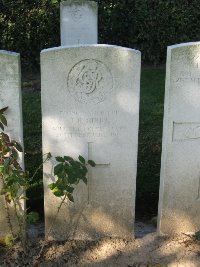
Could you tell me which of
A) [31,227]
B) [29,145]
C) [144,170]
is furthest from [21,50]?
[31,227]

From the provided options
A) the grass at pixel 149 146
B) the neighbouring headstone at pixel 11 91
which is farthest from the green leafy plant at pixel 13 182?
the grass at pixel 149 146

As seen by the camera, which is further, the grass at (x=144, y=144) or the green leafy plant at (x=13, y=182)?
the grass at (x=144, y=144)

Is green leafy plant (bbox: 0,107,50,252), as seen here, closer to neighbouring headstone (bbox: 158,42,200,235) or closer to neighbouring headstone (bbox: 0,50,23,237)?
neighbouring headstone (bbox: 0,50,23,237)

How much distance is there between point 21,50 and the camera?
27.9 feet

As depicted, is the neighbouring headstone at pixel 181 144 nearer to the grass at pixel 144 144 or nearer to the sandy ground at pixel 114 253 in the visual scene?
the sandy ground at pixel 114 253

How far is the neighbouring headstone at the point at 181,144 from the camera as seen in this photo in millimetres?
3152

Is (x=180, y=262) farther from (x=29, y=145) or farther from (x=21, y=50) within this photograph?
(x=21, y=50)

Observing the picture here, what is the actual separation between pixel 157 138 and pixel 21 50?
4.15 m

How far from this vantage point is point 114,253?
349cm

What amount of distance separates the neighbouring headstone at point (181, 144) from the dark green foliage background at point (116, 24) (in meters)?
5.57

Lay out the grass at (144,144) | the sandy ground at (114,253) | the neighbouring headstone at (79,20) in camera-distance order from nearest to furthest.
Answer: the sandy ground at (114,253), the grass at (144,144), the neighbouring headstone at (79,20)

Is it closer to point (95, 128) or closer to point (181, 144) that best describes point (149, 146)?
point (181, 144)

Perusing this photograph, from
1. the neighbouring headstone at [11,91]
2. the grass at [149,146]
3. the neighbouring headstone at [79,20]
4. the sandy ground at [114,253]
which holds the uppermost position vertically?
the neighbouring headstone at [79,20]

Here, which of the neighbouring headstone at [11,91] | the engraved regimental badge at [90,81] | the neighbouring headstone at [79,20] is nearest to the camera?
the neighbouring headstone at [11,91]
